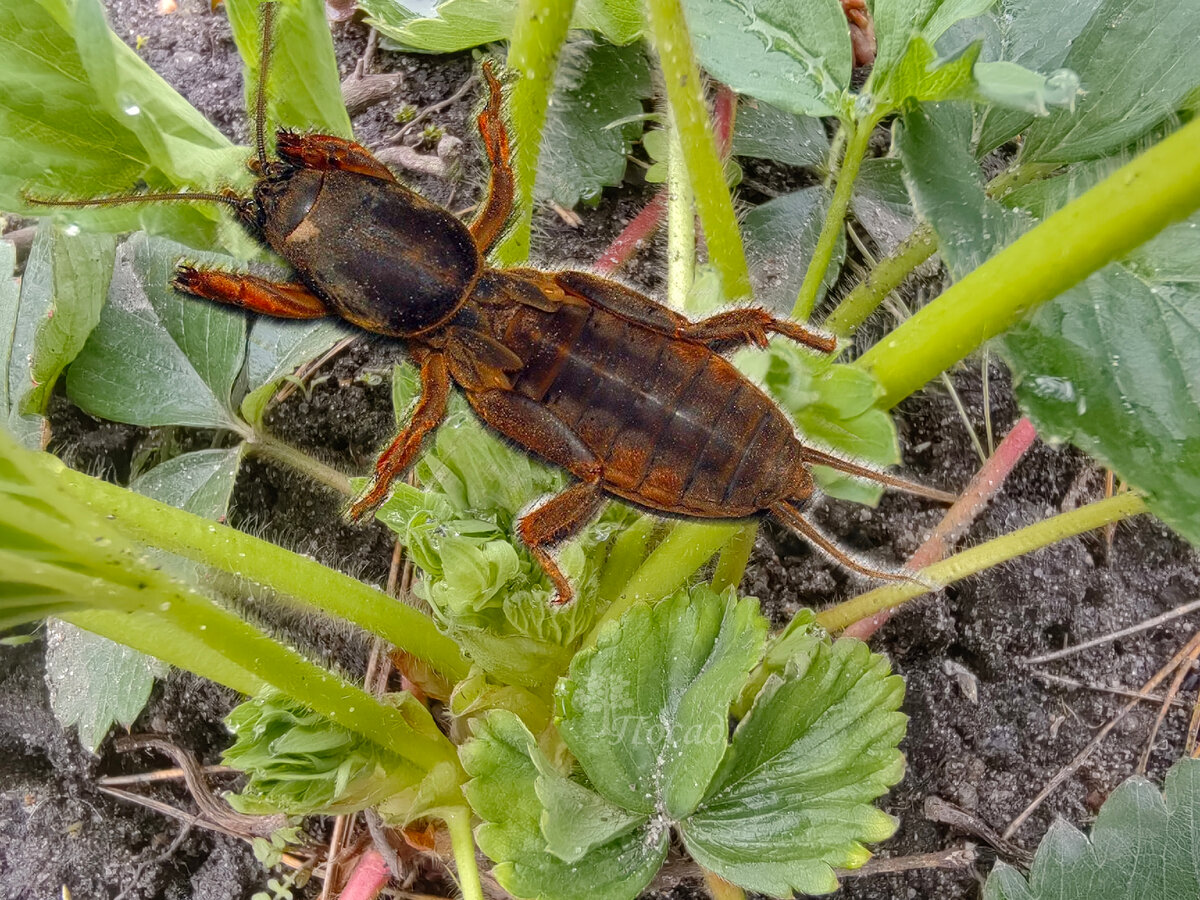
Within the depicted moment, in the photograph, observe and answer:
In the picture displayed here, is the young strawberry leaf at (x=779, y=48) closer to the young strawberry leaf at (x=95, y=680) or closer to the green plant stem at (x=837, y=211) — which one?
the green plant stem at (x=837, y=211)

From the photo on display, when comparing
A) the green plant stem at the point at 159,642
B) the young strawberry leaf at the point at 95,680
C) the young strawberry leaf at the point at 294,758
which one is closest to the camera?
the green plant stem at the point at 159,642

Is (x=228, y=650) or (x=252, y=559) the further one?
(x=252, y=559)

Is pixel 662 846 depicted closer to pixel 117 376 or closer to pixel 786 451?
pixel 786 451

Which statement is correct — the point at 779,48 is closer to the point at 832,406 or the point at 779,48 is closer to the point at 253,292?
the point at 832,406

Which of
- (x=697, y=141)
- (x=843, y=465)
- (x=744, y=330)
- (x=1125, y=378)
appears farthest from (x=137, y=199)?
(x=1125, y=378)

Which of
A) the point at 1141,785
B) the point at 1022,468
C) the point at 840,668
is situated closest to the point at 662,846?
the point at 840,668

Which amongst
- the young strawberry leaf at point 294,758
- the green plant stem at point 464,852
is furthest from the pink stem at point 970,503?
the young strawberry leaf at point 294,758
